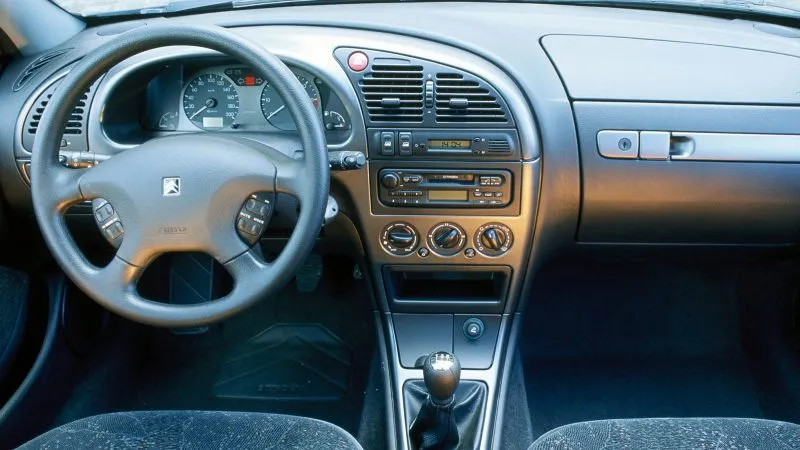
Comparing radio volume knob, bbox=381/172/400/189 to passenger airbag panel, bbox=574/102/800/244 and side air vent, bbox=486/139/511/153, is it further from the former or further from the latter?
passenger airbag panel, bbox=574/102/800/244

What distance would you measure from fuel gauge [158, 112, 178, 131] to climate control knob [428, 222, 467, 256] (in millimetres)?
668

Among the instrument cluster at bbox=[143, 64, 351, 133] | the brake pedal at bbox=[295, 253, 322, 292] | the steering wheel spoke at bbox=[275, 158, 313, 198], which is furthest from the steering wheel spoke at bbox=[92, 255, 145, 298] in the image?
the brake pedal at bbox=[295, 253, 322, 292]

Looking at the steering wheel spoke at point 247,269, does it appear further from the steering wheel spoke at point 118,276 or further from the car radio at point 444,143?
the car radio at point 444,143

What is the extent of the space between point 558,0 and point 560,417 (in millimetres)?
1188

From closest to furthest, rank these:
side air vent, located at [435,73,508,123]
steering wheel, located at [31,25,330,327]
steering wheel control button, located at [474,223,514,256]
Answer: steering wheel, located at [31,25,330,327], side air vent, located at [435,73,508,123], steering wheel control button, located at [474,223,514,256]

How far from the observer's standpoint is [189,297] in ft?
7.94

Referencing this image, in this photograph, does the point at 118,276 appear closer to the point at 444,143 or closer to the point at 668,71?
the point at 444,143

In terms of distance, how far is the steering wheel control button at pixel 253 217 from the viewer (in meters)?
1.46

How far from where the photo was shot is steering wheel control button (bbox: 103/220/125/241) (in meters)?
1.49

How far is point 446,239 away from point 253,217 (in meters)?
0.53

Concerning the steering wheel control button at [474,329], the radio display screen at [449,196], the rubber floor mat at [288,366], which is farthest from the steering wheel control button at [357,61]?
the rubber floor mat at [288,366]

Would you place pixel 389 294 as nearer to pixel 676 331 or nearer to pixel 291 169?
pixel 291 169

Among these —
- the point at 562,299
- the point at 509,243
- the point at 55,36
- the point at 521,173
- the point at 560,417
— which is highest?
the point at 55,36

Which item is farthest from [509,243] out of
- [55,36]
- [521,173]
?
[55,36]
